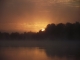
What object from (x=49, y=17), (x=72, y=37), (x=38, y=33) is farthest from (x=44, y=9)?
(x=72, y=37)

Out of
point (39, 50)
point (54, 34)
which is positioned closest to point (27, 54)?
point (39, 50)

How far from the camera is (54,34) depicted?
2.54m

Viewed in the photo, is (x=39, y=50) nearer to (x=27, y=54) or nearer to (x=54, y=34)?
(x=27, y=54)

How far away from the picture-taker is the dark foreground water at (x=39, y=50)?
2.25m

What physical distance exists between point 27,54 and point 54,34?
0.40 meters

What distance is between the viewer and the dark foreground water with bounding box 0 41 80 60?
7.38 ft

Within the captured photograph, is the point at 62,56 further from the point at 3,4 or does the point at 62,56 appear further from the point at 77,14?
the point at 3,4

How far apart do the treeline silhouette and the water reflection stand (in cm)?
14

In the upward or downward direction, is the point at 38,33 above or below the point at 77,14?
below

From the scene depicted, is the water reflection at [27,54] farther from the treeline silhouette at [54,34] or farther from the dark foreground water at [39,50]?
the treeline silhouette at [54,34]

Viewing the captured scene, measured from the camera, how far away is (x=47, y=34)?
252 centimetres

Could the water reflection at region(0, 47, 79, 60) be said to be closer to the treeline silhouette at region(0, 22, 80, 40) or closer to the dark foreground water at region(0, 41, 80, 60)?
the dark foreground water at region(0, 41, 80, 60)

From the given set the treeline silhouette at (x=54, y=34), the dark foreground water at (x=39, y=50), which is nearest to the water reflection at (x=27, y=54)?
the dark foreground water at (x=39, y=50)

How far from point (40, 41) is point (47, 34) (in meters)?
0.11
